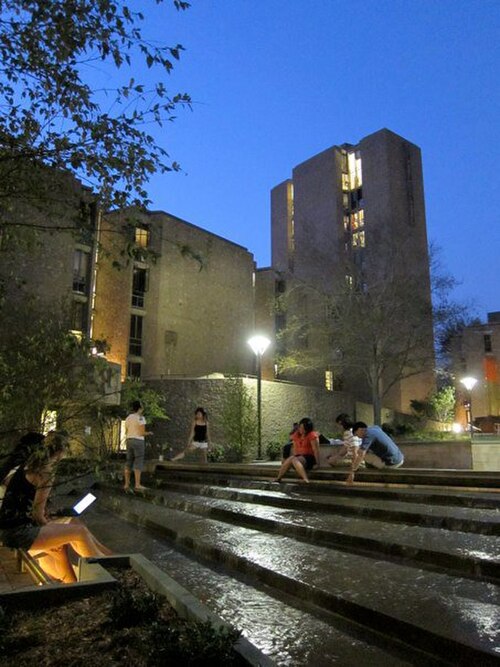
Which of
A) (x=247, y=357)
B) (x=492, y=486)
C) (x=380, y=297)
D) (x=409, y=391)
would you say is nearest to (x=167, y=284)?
(x=247, y=357)

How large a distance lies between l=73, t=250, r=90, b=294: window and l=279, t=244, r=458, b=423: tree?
1169 cm

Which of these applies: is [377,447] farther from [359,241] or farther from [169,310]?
[169,310]

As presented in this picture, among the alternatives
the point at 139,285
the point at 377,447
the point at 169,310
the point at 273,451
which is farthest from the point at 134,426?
the point at 139,285

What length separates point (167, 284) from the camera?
30859 millimetres

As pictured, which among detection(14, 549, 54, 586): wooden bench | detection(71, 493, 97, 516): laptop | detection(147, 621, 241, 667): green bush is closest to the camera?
detection(147, 621, 241, 667): green bush

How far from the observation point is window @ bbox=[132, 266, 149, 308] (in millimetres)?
30391

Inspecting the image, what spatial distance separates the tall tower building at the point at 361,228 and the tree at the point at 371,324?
128 mm

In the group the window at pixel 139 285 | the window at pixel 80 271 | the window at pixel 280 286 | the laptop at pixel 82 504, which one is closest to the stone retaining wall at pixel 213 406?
the window at pixel 139 285

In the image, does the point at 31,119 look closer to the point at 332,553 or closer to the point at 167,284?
the point at 332,553

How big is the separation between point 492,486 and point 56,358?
6047 mm

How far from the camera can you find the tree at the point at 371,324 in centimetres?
2372

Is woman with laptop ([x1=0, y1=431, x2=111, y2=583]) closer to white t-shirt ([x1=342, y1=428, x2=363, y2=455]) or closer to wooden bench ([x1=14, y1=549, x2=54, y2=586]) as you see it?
wooden bench ([x1=14, y1=549, x2=54, y2=586])

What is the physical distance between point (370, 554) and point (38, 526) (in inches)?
124

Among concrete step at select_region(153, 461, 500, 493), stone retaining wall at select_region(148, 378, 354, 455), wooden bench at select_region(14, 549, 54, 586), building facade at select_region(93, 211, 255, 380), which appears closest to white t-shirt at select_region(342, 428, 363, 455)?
concrete step at select_region(153, 461, 500, 493)
